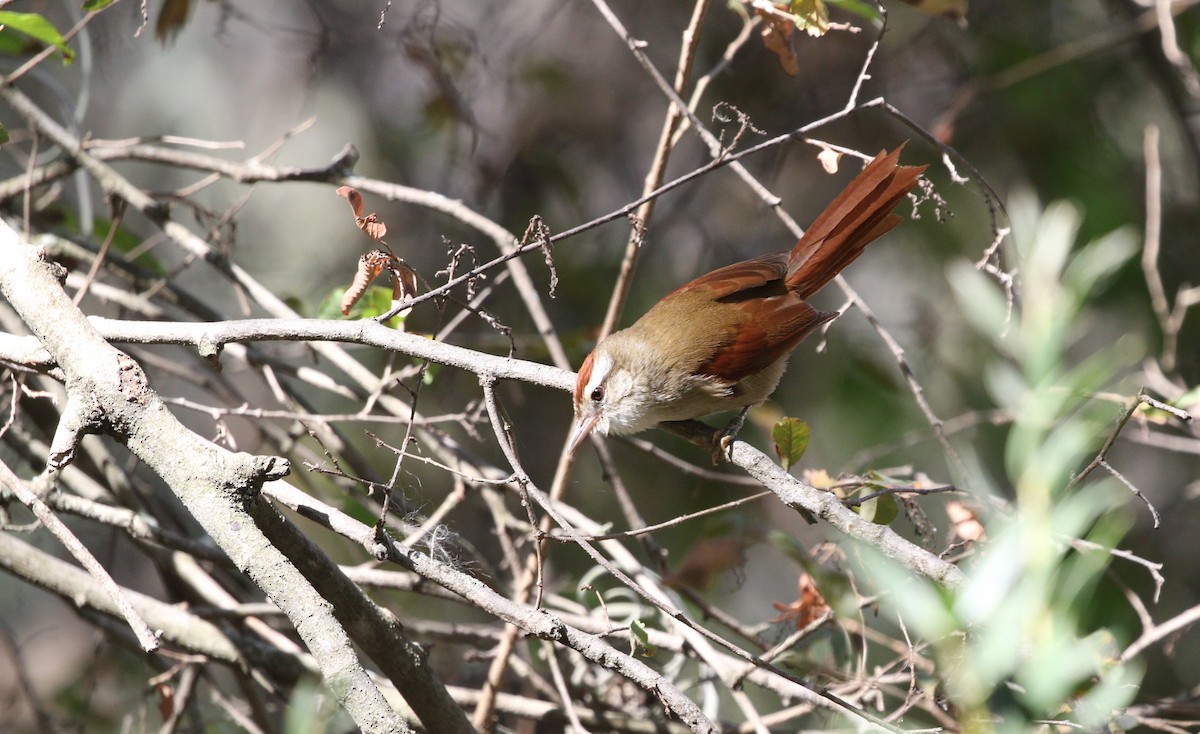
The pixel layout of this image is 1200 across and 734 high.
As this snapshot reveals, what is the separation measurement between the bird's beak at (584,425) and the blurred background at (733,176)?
167 cm

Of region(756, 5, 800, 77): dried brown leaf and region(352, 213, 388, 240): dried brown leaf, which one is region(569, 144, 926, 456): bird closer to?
region(756, 5, 800, 77): dried brown leaf

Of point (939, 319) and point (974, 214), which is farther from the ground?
point (974, 214)

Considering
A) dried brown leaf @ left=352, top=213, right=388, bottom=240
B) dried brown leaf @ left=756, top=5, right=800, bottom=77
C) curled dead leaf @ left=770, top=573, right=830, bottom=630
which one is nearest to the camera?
dried brown leaf @ left=352, top=213, right=388, bottom=240

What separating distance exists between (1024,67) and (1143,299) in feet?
4.32

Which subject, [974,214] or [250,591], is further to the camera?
[974,214]

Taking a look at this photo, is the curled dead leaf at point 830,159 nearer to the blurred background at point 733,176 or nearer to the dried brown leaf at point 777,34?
the dried brown leaf at point 777,34

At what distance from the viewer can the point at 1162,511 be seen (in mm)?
4590

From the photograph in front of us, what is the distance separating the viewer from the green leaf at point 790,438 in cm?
220

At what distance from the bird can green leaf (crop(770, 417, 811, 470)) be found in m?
0.67

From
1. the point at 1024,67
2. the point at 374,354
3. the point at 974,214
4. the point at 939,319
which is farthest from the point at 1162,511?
the point at 374,354

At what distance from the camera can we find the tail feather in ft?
9.04

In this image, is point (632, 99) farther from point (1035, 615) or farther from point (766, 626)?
point (1035, 615)

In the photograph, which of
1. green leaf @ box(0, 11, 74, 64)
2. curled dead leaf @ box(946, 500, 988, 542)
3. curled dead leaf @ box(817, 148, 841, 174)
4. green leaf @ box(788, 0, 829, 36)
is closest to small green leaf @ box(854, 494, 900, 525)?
curled dead leaf @ box(946, 500, 988, 542)

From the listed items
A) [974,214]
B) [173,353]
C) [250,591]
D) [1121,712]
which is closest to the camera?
[1121,712]
